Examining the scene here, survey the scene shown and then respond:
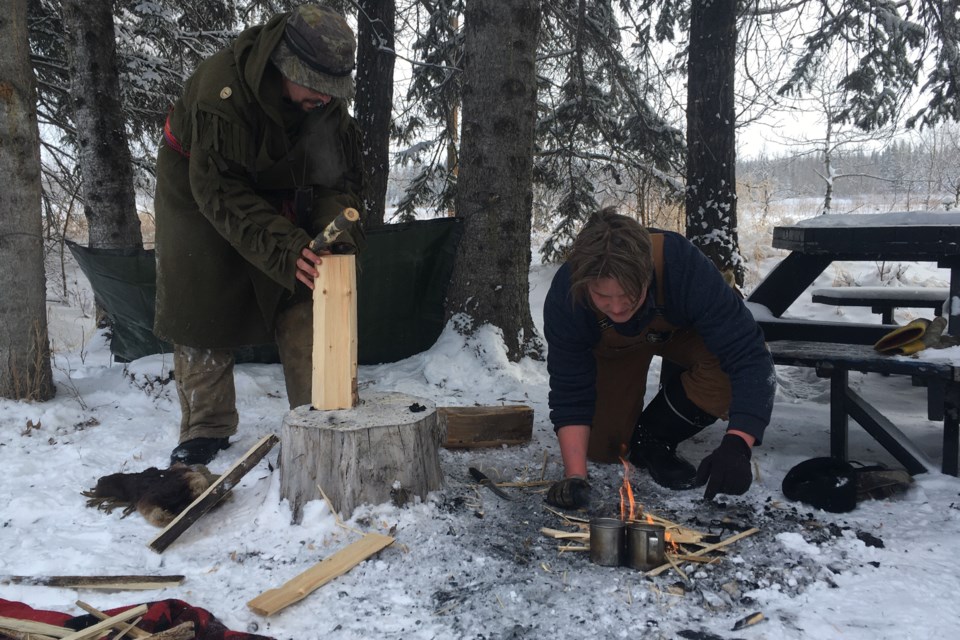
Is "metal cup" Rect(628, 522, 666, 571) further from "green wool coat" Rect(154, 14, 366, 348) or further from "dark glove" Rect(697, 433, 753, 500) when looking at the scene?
"green wool coat" Rect(154, 14, 366, 348)

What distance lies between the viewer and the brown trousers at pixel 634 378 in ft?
10.5

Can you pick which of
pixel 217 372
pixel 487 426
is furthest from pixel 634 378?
pixel 217 372

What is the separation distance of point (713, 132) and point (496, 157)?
2.36 meters

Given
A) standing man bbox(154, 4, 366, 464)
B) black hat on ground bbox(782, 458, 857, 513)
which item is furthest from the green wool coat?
black hat on ground bbox(782, 458, 857, 513)

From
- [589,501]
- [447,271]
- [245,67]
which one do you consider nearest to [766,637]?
[589,501]

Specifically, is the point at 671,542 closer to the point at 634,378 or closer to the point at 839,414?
the point at 634,378

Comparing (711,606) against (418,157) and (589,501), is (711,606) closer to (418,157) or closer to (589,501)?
(589,501)

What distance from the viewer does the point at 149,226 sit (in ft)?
68.6

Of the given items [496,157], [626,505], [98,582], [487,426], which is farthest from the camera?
[496,157]

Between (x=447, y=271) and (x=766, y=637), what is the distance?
3532 mm

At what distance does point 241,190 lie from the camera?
304cm

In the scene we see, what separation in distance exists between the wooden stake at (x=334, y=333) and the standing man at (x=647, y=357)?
2.74ft

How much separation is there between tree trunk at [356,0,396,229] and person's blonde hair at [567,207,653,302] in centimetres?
505

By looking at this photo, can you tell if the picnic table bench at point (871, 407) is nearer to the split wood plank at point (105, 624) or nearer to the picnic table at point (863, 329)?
the picnic table at point (863, 329)
